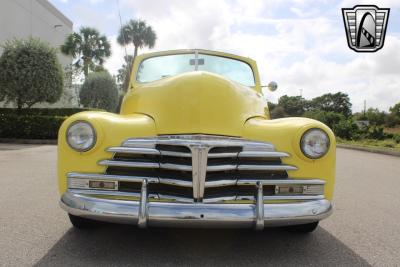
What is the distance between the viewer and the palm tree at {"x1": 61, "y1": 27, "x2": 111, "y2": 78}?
27688 millimetres

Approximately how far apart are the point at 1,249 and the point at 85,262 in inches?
28.4

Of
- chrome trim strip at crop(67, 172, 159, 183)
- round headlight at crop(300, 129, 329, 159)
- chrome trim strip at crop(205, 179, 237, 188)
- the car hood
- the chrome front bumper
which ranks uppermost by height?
the car hood

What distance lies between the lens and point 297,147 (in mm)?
2908

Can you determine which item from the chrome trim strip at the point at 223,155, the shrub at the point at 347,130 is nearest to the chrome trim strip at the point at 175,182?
the chrome trim strip at the point at 223,155

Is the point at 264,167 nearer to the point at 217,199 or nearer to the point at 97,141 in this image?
the point at 217,199

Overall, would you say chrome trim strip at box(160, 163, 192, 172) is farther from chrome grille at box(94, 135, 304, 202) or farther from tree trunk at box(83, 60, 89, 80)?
tree trunk at box(83, 60, 89, 80)

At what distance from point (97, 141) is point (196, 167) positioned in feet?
2.41

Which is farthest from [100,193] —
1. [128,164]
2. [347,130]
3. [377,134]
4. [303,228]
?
[347,130]

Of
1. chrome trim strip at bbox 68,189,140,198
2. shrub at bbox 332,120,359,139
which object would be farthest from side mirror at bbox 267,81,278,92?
shrub at bbox 332,120,359,139

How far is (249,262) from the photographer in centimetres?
276

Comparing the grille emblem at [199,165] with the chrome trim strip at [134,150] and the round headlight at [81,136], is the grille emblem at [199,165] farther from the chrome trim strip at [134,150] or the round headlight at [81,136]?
the round headlight at [81,136]

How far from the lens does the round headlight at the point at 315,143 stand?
2914 millimetres

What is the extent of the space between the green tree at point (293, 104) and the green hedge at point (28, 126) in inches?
2120

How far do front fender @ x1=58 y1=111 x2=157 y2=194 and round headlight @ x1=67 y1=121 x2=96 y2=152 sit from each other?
0.08 ft
